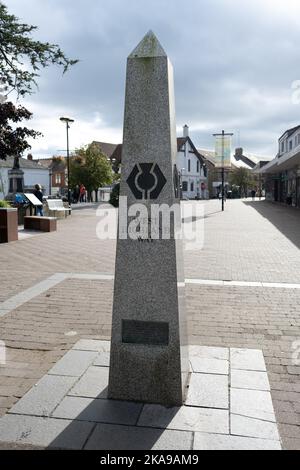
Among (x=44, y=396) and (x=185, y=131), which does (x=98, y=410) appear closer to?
(x=44, y=396)

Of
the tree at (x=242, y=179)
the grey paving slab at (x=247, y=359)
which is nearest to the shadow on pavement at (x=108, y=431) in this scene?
the grey paving slab at (x=247, y=359)

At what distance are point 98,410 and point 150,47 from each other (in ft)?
9.26

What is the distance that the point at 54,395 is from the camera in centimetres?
343

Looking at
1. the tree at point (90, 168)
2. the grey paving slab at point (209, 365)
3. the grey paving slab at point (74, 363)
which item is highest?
the tree at point (90, 168)

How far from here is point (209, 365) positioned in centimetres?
398

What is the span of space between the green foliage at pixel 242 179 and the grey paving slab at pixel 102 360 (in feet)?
231

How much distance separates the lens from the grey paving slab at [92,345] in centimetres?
438

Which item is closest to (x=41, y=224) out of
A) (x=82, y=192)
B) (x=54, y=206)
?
(x=54, y=206)

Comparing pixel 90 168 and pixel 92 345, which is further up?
pixel 90 168

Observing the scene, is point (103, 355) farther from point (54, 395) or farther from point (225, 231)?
point (225, 231)

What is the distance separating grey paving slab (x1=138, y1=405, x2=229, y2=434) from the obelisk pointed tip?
8.94 ft

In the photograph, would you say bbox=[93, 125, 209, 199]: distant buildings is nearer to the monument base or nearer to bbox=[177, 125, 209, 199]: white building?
bbox=[177, 125, 209, 199]: white building

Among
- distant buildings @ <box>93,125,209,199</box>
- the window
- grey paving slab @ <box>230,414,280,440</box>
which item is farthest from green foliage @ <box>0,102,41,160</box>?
the window

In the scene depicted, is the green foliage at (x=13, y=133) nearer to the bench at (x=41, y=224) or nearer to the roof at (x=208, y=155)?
the bench at (x=41, y=224)
